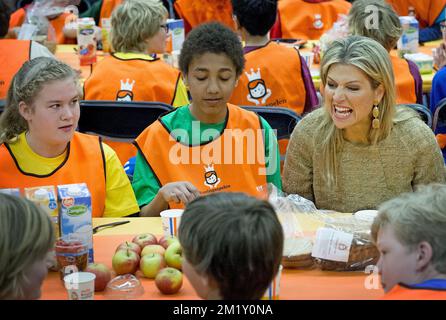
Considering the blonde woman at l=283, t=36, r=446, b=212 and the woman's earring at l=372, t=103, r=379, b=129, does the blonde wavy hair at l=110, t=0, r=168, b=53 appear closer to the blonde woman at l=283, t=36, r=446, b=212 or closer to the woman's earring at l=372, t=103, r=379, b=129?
the blonde woman at l=283, t=36, r=446, b=212

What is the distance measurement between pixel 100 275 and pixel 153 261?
19 cm

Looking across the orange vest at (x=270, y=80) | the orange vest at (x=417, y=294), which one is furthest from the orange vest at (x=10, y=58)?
the orange vest at (x=417, y=294)

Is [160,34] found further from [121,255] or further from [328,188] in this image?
[121,255]

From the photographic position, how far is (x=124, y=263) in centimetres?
266

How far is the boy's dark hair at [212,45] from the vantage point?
347cm

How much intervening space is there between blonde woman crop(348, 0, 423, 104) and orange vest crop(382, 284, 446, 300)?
107 inches

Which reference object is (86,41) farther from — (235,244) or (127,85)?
(235,244)

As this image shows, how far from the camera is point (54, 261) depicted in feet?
Result: 8.81

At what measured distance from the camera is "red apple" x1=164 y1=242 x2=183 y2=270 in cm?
267

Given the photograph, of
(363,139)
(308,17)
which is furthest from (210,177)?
(308,17)

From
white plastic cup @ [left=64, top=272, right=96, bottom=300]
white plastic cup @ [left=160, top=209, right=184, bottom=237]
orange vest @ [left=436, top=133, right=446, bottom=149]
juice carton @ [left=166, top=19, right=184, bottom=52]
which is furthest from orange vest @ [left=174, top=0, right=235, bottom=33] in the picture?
white plastic cup @ [left=64, top=272, right=96, bottom=300]

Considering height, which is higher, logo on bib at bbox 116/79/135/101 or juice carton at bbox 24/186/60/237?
logo on bib at bbox 116/79/135/101

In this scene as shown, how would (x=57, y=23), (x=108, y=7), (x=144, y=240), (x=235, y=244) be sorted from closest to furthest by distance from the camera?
(x=235, y=244) → (x=144, y=240) → (x=57, y=23) → (x=108, y=7)
